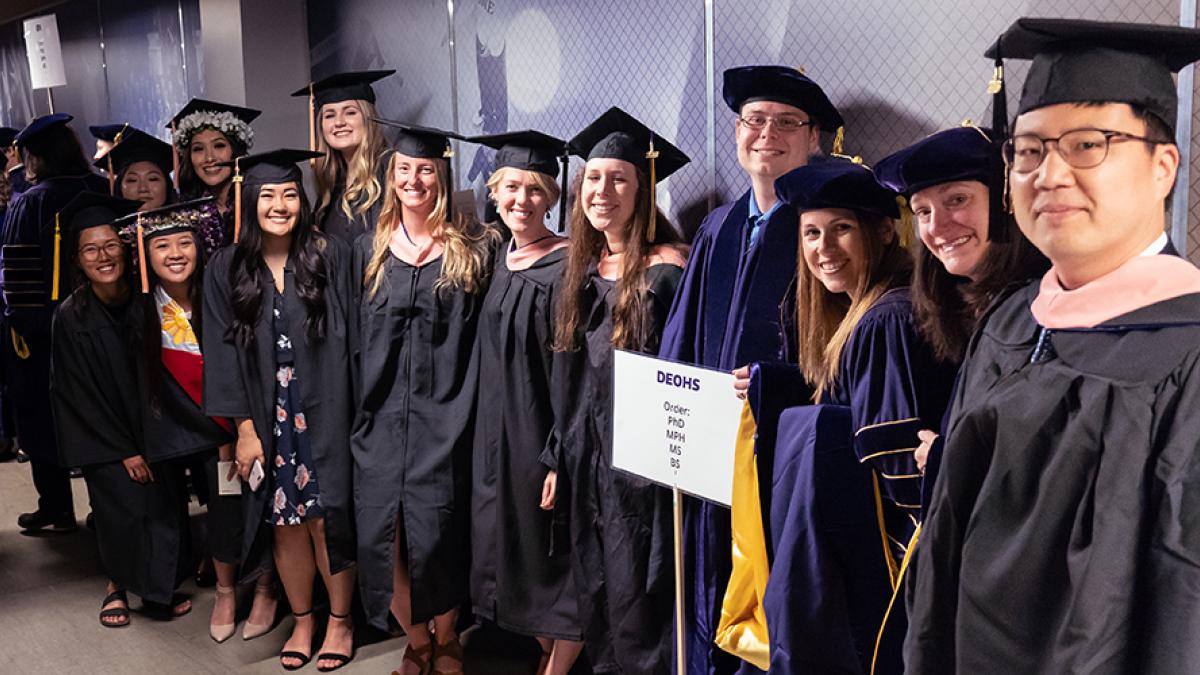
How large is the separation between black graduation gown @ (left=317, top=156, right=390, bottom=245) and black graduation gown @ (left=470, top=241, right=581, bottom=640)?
785 millimetres

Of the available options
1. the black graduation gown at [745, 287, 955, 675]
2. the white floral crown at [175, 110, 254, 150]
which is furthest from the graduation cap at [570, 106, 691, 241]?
the white floral crown at [175, 110, 254, 150]

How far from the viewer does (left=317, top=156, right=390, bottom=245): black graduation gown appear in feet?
12.3

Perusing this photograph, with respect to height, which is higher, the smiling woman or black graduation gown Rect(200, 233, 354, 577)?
the smiling woman

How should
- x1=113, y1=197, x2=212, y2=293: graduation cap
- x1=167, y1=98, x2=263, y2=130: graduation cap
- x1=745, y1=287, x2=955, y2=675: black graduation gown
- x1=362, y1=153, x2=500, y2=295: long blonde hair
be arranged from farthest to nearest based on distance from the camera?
x1=167, y1=98, x2=263, y2=130: graduation cap, x1=113, y1=197, x2=212, y2=293: graduation cap, x1=362, y1=153, x2=500, y2=295: long blonde hair, x1=745, y1=287, x2=955, y2=675: black graduation gown

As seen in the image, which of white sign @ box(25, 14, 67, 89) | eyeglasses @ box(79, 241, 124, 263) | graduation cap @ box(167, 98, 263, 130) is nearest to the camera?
eyeglasses @ box(79, 241, 124, 263)

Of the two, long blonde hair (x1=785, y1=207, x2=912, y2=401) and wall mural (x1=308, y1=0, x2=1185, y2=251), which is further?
wall mural (x1=308, y1=0, x2=1185, y2=251)

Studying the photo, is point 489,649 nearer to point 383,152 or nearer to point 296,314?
point 296,314

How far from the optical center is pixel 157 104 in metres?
6.10

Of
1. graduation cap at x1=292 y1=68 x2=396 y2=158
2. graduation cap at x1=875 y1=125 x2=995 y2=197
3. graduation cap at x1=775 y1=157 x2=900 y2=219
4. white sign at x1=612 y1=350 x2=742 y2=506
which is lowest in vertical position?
white sign at x1=612 y1=350 x2=742 y2=506

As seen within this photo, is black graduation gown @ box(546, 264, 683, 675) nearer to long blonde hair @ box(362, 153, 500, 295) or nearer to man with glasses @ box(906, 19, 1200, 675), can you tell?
long blonde hair @ box(362, 153, 500, 295)

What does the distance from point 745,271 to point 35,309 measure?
12.1 feet

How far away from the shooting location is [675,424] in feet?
8.16

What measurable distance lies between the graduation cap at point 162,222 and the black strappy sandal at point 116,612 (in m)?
1.20

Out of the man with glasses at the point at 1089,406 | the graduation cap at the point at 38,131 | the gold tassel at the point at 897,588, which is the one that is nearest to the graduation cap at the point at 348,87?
the graduation cap at the point at 38,131
